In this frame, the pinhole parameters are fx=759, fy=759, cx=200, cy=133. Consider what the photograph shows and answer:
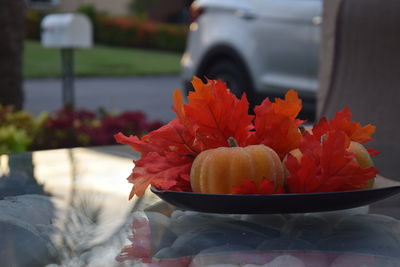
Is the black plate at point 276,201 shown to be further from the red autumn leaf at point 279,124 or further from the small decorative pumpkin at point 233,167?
the red autumn leaf at point 279,124

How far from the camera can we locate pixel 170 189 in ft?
4.14

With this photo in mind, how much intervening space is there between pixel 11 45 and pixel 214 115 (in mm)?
4008

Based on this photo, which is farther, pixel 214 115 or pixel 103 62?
pixel 103 62

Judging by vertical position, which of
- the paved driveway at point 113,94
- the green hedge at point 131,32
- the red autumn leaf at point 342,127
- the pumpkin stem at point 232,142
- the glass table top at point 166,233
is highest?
the red autumn leaf at point 342,127

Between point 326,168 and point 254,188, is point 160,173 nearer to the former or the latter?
point 254,188

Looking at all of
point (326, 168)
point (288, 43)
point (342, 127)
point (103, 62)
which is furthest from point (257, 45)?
point (103, 62)

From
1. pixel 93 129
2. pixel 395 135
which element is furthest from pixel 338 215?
pixel 93 129

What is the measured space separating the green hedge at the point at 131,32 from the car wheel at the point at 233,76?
13379 millimetres

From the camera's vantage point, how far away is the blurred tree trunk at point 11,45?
498cm

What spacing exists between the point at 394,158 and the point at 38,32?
60.5 feet

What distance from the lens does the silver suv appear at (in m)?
5.34

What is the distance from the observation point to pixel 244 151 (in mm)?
1211

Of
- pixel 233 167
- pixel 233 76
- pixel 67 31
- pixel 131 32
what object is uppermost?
pixel 233 167

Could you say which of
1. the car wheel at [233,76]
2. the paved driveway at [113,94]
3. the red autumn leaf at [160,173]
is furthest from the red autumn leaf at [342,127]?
the paved driveway at [113,94]
